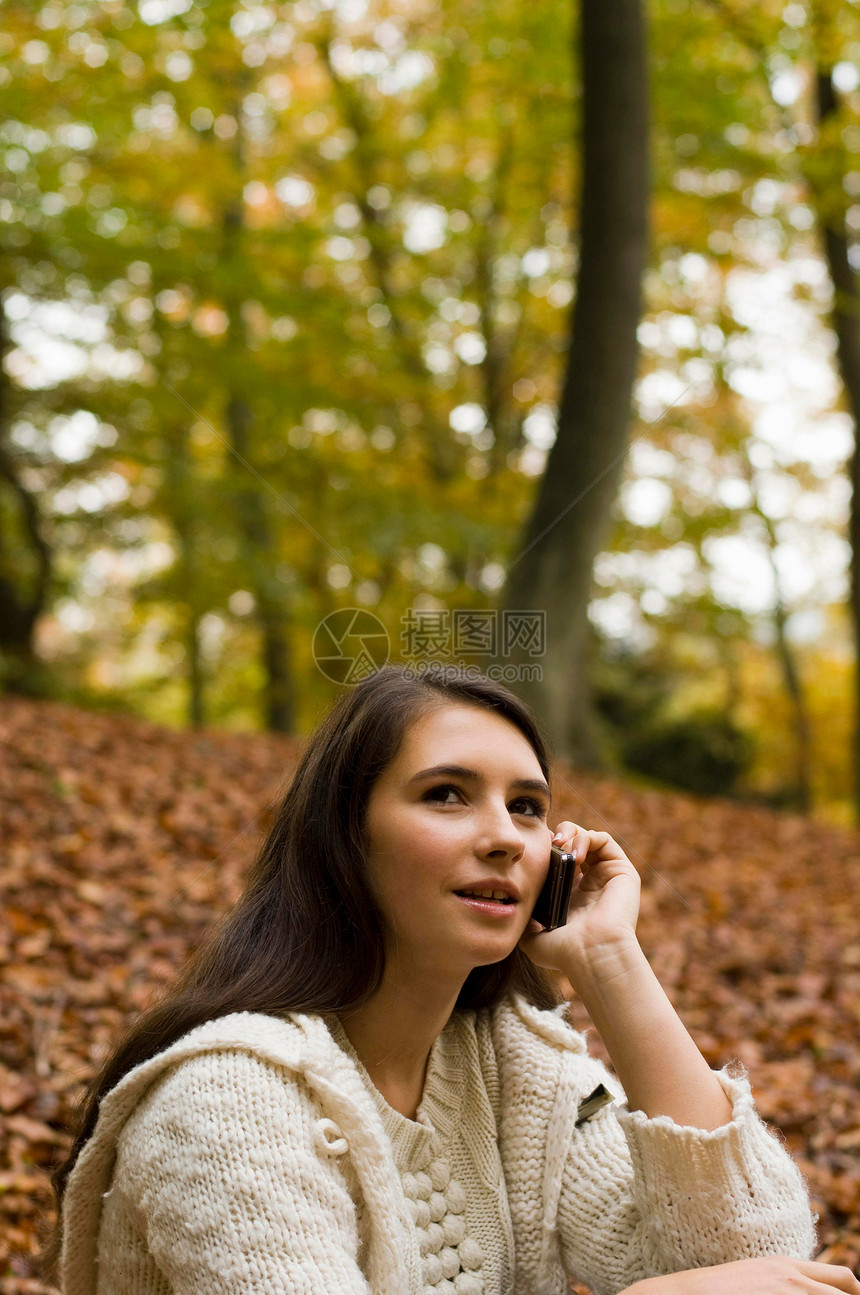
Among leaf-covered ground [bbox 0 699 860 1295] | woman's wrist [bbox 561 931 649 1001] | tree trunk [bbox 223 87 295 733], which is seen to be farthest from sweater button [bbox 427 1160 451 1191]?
tree trunk [bbox 223 87 295 733]

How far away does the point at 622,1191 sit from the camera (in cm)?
172

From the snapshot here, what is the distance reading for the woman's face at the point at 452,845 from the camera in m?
1.58


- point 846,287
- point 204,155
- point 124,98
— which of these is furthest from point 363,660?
point 846,287

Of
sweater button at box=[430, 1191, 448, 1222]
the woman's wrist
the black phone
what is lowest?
sweater button at box=[430, 1191, 448, 1222]

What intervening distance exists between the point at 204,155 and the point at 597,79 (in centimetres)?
380

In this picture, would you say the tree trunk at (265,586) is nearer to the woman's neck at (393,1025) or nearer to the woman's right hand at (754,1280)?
the woman's neck at (393,1025)

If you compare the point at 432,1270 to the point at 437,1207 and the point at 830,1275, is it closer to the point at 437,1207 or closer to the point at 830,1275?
the point at 437,1207

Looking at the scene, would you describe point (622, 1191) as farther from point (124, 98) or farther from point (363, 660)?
point (124, 98)

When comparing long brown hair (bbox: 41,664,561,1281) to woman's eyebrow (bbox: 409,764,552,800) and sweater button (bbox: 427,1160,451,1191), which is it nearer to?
woman's eyebrow (bbox: 409,764,552,800)

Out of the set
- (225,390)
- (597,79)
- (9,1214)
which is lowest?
(9,1214)

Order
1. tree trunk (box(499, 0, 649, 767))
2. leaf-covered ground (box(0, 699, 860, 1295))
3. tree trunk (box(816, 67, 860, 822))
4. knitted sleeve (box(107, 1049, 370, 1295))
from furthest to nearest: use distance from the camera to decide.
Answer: tree trunk (box(816, 67, 860, 822))
tree trunk (box(499, 0, 649, 767))
leaf-covered ground (box(0, 699, 860, 1295))
knitted sleeve (box(107, 1049, 370, 1295))

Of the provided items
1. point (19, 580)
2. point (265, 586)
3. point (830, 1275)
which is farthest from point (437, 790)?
point (19, 580)

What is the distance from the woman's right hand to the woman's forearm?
0.18 meters

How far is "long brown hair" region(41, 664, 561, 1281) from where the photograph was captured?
1613mm
